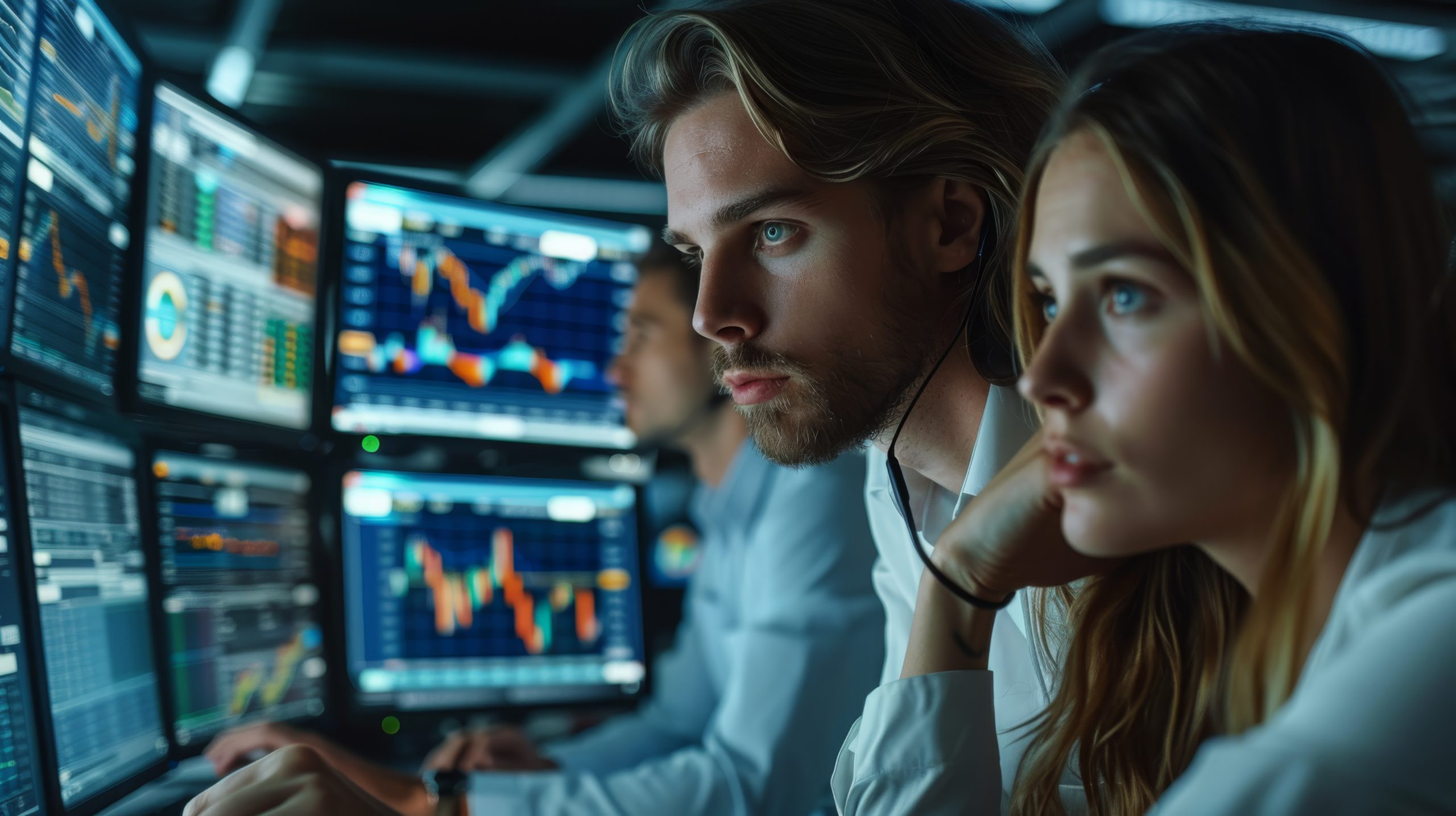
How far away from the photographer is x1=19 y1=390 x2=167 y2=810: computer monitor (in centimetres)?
92

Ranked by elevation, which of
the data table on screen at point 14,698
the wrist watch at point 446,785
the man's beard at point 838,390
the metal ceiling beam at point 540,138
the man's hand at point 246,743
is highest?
the metal ceiling beam at point 540,138

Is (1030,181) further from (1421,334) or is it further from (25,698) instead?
(25,698)

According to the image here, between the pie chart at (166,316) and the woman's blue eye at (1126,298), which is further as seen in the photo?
the pie chart at (166,316)

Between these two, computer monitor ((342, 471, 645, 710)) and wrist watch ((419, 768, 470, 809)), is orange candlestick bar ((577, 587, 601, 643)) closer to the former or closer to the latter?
computer monitor ((342, 471, 645, 710))

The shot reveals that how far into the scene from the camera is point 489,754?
4.63 feet

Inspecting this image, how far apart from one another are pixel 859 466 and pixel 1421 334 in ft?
3.63

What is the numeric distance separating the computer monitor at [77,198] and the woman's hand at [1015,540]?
0.84m

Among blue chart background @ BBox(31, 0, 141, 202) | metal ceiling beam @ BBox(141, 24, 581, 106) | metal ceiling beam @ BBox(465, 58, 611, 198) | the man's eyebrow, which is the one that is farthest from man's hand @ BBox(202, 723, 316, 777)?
metal ceiling beam @ BBox(141, 24, 581, 106)

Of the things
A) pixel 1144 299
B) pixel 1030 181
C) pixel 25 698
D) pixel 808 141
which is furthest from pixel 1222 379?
pixel 25 698

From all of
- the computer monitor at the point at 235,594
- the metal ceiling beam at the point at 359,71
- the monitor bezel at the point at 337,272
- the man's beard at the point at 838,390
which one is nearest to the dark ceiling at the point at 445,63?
the metal ceiling beam at the point at 359,71

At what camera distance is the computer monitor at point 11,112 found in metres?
0.85

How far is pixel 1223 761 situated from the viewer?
493 mm

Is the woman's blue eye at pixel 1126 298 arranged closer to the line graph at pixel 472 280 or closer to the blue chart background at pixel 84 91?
the blue chart background at pixel 84 91

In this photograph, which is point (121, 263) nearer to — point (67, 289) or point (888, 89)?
point (67, 289)
